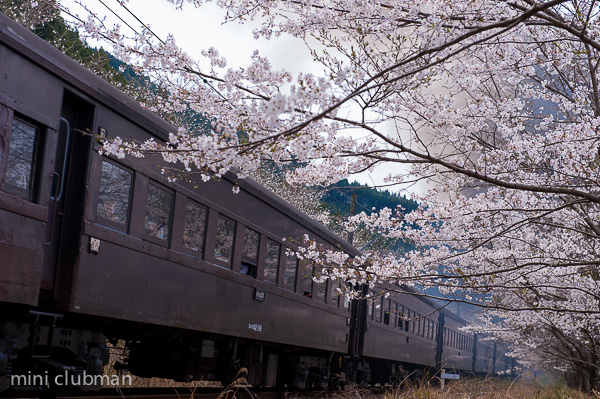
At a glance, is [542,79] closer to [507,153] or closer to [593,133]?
[507,153]

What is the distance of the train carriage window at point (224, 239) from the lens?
814 cm

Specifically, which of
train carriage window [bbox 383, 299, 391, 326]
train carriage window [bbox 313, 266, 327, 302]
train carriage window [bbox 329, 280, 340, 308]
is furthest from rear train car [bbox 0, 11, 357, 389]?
train carriage window [bbox 383, 299, 391, 326]

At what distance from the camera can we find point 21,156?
4934mm

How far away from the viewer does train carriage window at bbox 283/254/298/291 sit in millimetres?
10570

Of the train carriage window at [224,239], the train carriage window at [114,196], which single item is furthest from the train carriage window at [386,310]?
the train carriage window at [114,196]

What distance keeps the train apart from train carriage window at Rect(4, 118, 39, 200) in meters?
0.01

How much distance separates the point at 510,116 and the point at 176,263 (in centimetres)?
526

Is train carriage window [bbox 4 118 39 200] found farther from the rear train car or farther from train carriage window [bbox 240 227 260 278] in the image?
train carriage window [bbox 240 227 260 278]

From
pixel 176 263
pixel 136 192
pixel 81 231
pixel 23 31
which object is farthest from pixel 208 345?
pixel 23 31

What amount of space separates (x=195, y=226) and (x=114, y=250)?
5.68 ft

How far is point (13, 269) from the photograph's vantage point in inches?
186

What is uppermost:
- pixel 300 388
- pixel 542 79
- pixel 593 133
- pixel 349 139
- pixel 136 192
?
pixel 542 79

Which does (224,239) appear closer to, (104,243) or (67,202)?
(104,243)

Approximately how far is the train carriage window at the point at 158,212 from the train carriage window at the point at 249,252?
2.07 meters
